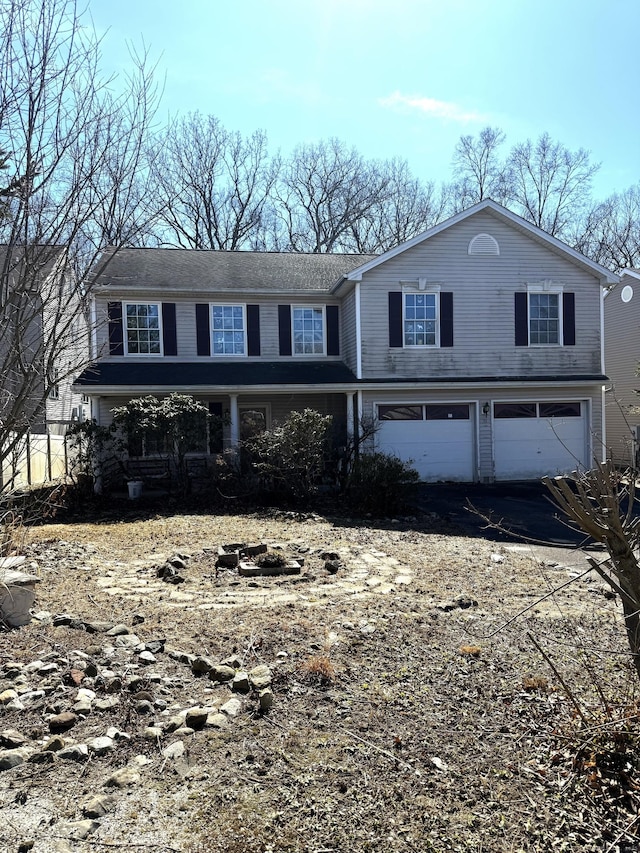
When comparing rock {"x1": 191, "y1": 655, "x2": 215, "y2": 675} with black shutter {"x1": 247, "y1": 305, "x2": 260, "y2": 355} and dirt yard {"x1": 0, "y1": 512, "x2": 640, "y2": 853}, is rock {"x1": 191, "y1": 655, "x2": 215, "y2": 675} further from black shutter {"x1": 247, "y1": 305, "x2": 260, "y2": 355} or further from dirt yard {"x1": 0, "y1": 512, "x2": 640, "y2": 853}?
black shutter {"x1": 247, "y1": 305, "x2": 260, "y2": 355}

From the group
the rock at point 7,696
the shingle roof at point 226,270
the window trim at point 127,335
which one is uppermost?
the shingle roof at point 226,270

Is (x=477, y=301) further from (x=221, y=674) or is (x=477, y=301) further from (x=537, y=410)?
(x=221, y=674)

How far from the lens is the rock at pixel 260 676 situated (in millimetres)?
3959

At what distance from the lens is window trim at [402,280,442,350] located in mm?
16016

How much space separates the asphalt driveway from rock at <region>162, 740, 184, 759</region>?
218 inches

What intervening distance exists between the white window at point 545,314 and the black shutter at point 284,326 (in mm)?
6697

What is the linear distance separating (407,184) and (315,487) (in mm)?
27297

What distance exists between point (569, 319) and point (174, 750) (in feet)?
53.4

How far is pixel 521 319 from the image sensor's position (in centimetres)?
1652

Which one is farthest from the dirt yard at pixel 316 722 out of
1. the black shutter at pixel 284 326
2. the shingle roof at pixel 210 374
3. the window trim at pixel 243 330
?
the black shutter at pixel 284 326

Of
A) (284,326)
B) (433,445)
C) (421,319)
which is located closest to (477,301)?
(421,319)

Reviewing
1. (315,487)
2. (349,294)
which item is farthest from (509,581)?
(349,294)

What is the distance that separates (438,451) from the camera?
16.4 meters

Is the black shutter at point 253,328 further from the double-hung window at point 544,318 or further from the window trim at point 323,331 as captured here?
the double-hung window at point 544,318
